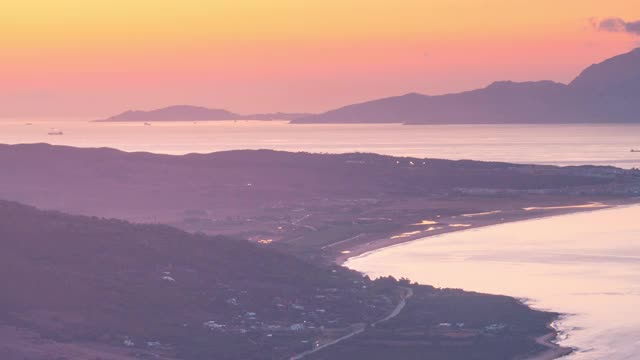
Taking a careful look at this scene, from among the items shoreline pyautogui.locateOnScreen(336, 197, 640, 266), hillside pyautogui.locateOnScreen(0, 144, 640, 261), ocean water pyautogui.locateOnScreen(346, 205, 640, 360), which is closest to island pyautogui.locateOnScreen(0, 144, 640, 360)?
shoreline pyautogui.locateOnScreen(336, 197, 640, 266)

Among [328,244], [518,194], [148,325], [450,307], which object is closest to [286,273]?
[450,307]

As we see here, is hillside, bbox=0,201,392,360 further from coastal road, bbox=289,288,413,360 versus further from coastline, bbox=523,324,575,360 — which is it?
coastline, bbox=523,324,575,360

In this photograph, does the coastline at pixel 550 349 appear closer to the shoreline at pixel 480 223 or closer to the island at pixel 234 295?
the island at pixel 234 295

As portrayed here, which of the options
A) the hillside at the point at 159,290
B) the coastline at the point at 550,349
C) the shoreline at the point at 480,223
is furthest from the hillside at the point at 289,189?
the coastline at the point at 550,349

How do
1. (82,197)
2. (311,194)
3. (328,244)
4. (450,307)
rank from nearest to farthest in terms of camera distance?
(450,307)
(328,244)
(82,197)
(311,194)

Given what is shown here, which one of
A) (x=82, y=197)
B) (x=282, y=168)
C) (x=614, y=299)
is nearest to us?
(x=614, y=299)

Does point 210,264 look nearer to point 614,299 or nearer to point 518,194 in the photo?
point 614,299

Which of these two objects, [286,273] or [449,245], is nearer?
[286,273]

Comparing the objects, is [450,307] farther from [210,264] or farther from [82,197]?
[82,197]
